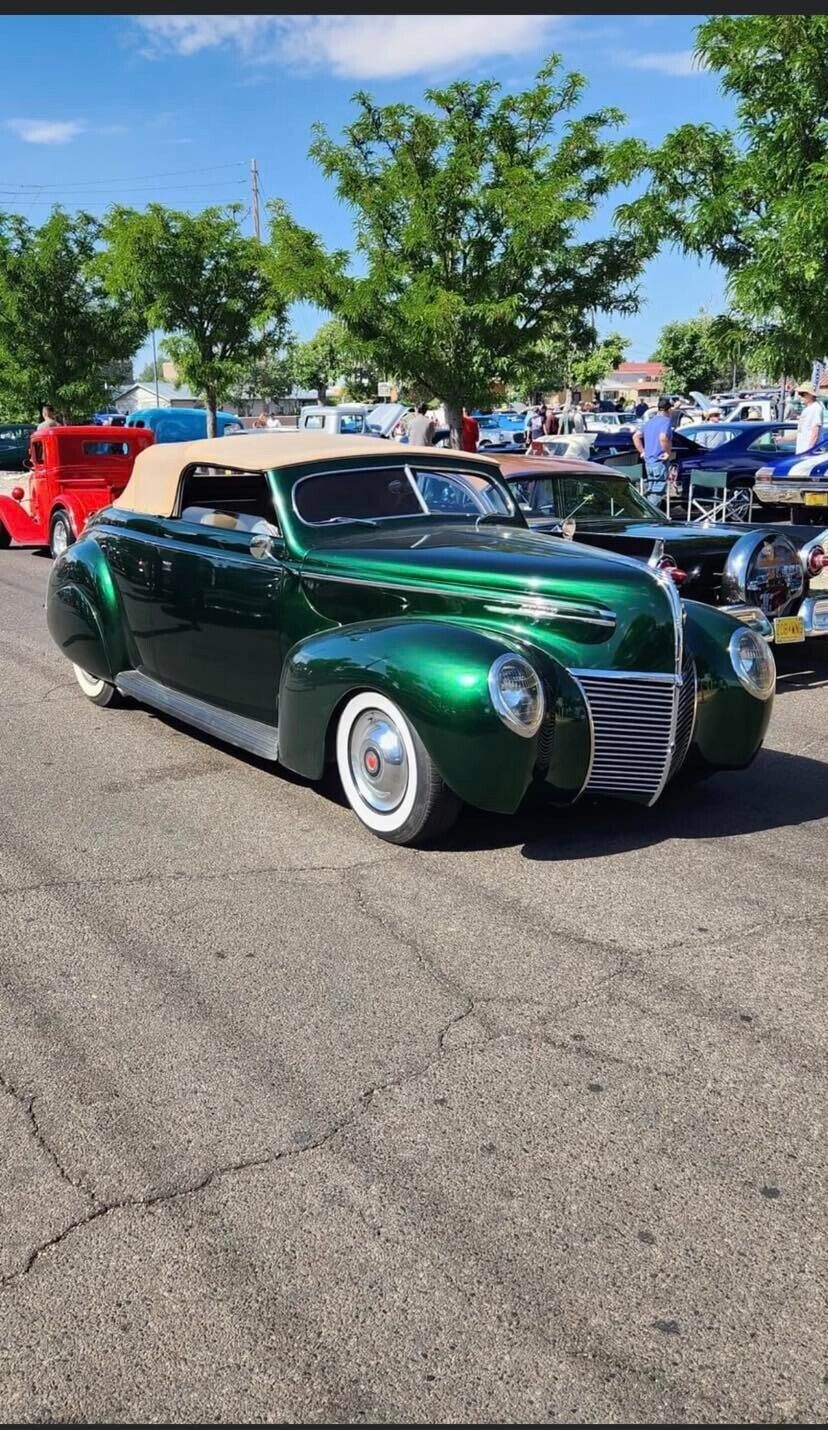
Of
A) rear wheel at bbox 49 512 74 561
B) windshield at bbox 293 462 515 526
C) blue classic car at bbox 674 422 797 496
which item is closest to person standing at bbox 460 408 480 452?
blue classic car at bbox 674 422 797 496

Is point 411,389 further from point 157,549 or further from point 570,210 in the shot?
point 157,549

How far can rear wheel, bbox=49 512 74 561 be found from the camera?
47.3ft

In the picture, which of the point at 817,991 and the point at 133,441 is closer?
the point at 817,991

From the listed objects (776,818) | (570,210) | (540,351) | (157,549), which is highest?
A: (570,210)

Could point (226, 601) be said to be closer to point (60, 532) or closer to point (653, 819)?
point (653, 819)

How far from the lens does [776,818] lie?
17.7ft

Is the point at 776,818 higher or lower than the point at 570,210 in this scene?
lower

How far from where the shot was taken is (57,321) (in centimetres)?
2569

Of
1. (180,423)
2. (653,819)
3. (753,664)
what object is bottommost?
(653,819)

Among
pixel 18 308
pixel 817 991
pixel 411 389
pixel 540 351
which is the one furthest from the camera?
pixel 18 308

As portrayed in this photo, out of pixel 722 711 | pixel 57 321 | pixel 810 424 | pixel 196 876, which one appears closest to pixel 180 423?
pixel 57 321

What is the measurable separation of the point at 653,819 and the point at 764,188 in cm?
744

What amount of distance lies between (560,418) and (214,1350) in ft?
128

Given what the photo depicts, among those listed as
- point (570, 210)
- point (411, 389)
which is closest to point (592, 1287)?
point (570, 210)
